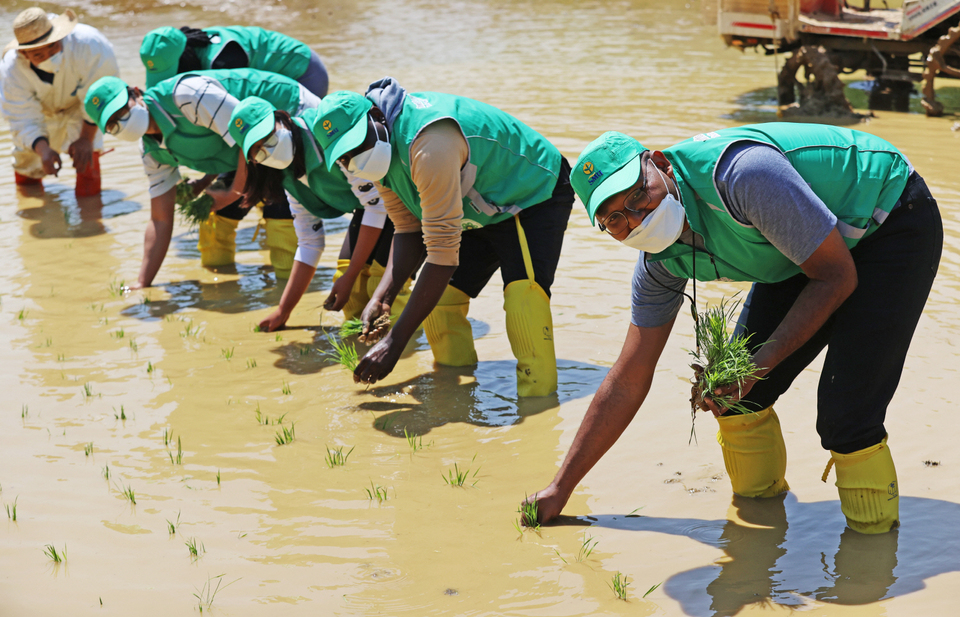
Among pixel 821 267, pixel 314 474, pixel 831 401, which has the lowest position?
pixel 314 474

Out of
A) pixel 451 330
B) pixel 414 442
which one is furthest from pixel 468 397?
pixel 414 442

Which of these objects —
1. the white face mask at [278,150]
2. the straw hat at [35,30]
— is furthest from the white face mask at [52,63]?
the white face mask at [278,150]

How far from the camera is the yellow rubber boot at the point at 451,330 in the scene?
15.9 feet

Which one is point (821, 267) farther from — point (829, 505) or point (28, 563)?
point (28, 563)

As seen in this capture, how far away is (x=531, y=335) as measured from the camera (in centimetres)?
445

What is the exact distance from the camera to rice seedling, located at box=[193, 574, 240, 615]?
290 cm

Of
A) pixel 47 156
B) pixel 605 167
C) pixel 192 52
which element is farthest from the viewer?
pixel 47 156

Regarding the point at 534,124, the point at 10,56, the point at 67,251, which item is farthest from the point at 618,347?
the point at 10,56

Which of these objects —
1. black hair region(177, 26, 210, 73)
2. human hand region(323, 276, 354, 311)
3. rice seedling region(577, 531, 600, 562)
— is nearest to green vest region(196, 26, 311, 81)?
black hair region(177, 26, 210, 73)

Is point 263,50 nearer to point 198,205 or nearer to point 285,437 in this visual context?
point 198,205

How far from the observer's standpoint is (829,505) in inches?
Answer: 133

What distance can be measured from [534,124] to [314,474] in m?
7.01

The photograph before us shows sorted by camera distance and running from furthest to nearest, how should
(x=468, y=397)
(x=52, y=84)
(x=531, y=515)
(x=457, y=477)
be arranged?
(x=52, y=84)
(x=468, y=397)
(x=457, y=477)
(x=531, y=515)

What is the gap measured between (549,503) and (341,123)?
1.87 meters
